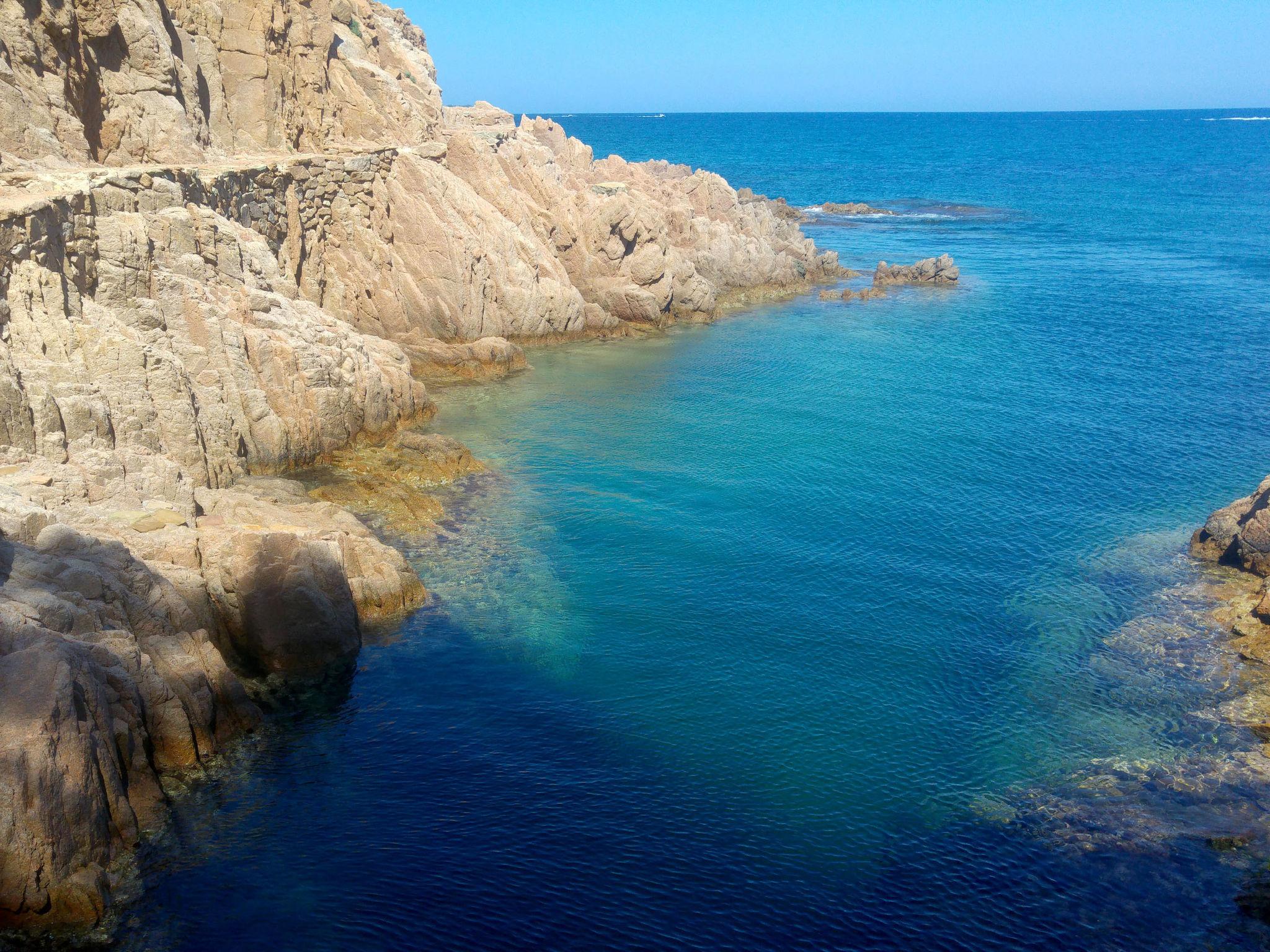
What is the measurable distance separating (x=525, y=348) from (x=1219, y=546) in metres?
32.6

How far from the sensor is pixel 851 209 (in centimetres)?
11575

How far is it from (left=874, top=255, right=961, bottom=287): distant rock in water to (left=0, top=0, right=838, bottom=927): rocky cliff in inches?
677

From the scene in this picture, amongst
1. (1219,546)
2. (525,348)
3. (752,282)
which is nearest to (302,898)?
(1219,546)

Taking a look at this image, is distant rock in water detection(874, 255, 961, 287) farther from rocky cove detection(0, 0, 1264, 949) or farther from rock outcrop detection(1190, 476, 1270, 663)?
rock outcrop detection(1190, 476, 1270, 663)

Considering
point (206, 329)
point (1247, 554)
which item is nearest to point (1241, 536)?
point (1247, 554)

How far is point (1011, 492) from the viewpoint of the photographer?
3612 centimetres

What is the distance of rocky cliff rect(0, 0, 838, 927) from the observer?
18266mm

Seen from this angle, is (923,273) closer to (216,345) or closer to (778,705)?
(216,345)

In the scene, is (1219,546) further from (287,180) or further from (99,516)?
(287,180)

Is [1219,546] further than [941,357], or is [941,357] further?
[941,357]

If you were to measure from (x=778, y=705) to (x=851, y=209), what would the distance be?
3967 inches

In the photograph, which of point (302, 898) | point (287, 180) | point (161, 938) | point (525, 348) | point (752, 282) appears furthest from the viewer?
point (752, 282)

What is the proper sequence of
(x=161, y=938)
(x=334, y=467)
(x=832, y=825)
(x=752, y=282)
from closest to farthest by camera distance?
(x=161, y=938), (x=832, y=825), (x=334, y=467), (x=752, y=282)

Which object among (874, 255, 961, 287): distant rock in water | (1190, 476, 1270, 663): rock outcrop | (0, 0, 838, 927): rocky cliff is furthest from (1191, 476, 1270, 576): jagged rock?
(874, 255, 961, 287): distant rock in water
